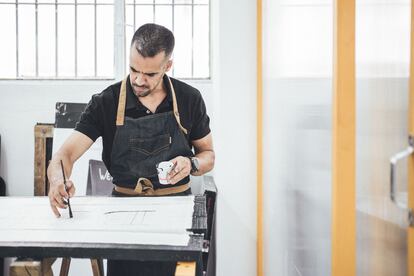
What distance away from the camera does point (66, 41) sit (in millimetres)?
3453

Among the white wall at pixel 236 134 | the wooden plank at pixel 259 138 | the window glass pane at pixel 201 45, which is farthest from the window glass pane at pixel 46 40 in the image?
the wooden plank at pixel 259 138

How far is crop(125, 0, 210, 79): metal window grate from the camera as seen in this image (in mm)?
3500

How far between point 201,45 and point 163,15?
37cm

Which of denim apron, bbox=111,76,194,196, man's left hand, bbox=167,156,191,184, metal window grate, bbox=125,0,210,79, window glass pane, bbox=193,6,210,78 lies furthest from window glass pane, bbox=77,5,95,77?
man's left hand, bbox=167,156,191,184

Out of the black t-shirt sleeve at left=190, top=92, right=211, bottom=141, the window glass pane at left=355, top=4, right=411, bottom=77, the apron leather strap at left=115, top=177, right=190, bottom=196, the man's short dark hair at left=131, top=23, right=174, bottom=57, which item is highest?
the man's short dark hair at left=131, top=23, right=174, bottom=57

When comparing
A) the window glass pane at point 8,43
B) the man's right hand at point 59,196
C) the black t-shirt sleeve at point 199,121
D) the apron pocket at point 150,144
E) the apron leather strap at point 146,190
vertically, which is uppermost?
the window glass pane at point 8,43

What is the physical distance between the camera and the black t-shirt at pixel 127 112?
214 cm

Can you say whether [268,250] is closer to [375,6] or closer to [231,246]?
[231,246]

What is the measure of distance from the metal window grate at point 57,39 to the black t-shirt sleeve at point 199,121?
1.36 meters

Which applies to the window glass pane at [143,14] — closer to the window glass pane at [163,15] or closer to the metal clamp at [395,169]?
the window glass pane at [163,15]

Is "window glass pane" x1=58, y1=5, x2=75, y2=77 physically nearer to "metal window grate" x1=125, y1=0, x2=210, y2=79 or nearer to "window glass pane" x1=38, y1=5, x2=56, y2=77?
"window glass pane" x1=38, y1=5, x2=56, y2=77

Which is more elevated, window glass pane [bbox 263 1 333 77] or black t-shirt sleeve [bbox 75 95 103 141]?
window glass pane [bbox 263 1 333 77]

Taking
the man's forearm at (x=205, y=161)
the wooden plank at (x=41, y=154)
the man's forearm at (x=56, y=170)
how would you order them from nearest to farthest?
the man's forearm at (x=56, y=170) → the man's forearm at (x=205, y=161) → the wooden plank at (x=41, y=154)

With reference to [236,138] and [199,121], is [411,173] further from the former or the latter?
[236,138]
